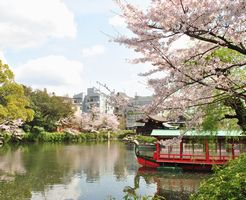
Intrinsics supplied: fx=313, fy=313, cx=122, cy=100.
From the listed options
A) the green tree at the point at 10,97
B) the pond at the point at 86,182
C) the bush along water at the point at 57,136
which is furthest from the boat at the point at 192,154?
the bush along water at the point at 57,136

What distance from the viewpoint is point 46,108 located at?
41.1m

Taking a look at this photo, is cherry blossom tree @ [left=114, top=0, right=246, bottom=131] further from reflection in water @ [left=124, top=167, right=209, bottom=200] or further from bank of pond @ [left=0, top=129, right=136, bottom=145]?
bank of pond @ [left=0, top=129, right=136, bottom=145]

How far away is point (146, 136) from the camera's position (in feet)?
111

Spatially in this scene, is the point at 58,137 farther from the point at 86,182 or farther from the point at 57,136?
the point at 86,182

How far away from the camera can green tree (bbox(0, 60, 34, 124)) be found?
19.8 metres

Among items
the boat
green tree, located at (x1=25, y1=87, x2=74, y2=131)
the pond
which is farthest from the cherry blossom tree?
green tree, located at (x1=25, y1=87, x2=74, y2=131)

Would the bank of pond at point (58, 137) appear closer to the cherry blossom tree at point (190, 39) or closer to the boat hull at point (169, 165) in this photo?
the boat hull at point (169, 165)

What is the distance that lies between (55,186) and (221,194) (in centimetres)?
984

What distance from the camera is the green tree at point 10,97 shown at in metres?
19.8

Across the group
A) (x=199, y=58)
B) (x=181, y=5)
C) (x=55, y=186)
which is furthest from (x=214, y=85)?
(x=55, y=186)

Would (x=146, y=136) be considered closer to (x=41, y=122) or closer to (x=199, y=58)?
(x=41, y=122)

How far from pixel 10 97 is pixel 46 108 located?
19998 millimetres

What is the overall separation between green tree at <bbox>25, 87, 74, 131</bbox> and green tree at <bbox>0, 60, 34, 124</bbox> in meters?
17.8

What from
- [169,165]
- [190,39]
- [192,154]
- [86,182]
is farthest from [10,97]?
[190,39]
